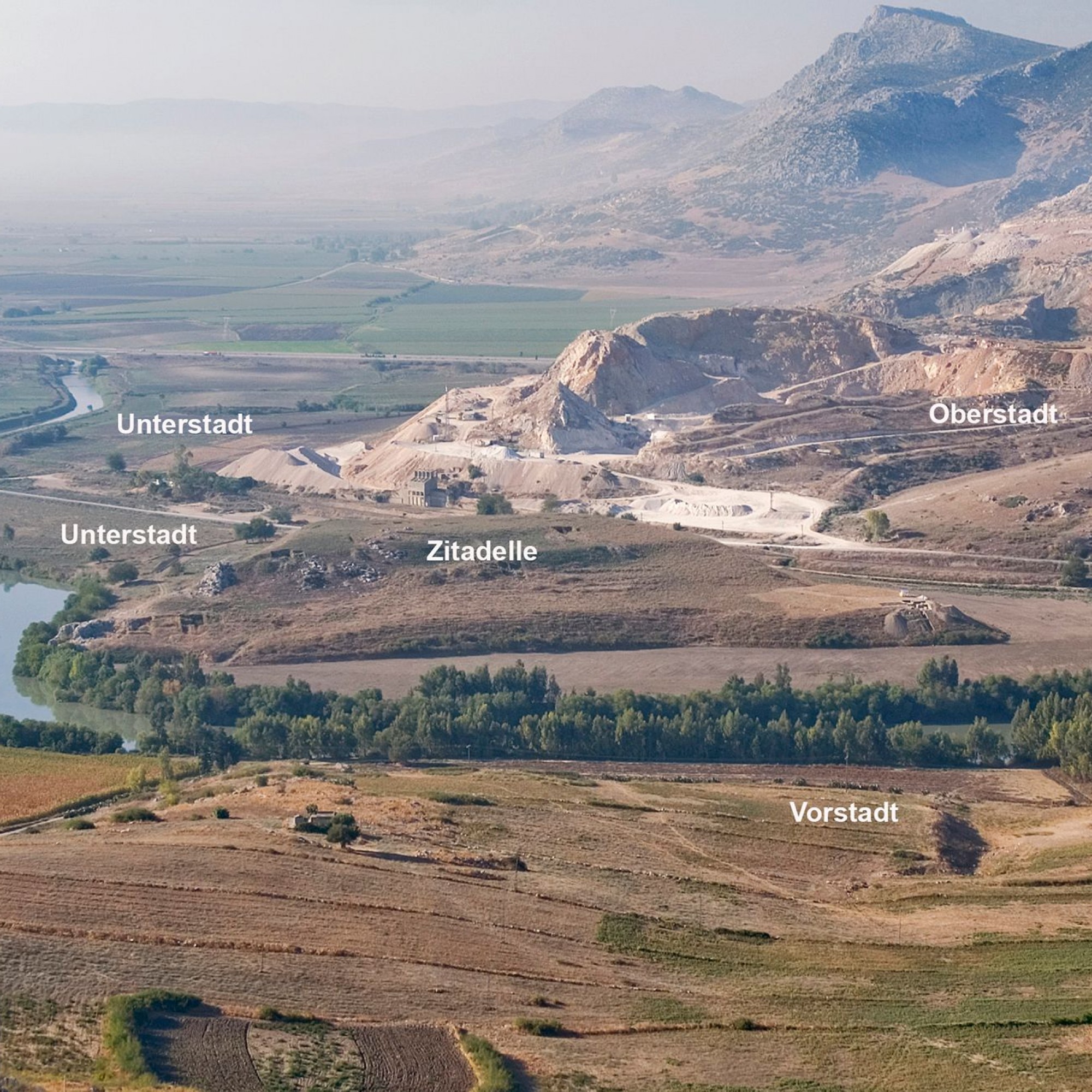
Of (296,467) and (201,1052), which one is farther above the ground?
(296,467)

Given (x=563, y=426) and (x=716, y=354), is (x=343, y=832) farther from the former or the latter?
(x=716, y=354)

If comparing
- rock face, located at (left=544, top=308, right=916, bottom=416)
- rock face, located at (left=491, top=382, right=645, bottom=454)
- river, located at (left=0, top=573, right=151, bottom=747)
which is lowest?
river, located at (left=0, top=573, right=151, bottom=747)

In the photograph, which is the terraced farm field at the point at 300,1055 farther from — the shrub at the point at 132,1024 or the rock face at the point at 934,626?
the rock face at the point at 934,626

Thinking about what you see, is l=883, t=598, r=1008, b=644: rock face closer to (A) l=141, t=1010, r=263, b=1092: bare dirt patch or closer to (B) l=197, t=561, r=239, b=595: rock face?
(B) l=197, t=561, r=239, b=595: rock face

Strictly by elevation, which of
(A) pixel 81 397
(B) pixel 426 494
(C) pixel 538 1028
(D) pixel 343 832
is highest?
(A) pixel 81 397

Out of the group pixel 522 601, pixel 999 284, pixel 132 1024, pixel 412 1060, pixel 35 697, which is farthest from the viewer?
pixel 999 284

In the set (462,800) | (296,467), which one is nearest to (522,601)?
(462,800)

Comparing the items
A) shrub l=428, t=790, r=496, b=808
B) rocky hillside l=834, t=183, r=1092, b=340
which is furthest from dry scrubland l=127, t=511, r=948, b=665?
rocky hillside l=834, t=183, r=1092, b=340
